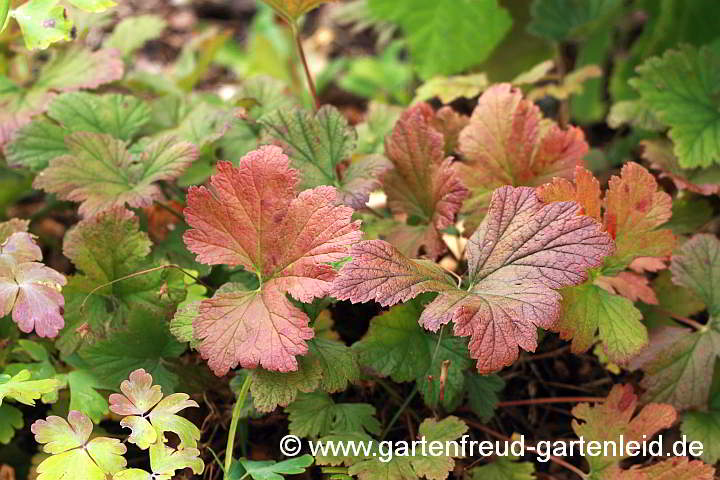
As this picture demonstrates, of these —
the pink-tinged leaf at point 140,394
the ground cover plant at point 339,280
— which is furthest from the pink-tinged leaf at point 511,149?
the pink-tinged leaf at point 140,394

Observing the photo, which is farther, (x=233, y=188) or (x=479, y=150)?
(x=479, y=150)

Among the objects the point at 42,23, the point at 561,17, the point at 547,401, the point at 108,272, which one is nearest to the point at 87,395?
the point at 108,272

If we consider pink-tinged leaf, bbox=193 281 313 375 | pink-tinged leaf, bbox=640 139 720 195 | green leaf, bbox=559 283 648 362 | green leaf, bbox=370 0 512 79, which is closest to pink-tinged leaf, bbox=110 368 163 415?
pink-tinged leaf, bbox=193 281 313 375

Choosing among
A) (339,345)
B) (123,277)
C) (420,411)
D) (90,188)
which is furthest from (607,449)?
(90,188)

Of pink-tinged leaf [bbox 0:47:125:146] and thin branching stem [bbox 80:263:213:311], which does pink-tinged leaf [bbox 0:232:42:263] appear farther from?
pink-tinged leaf [bbox 0:47:125:146]

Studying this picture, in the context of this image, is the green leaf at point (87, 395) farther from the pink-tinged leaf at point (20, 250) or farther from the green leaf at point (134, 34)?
the green leaf at point (134, 34)

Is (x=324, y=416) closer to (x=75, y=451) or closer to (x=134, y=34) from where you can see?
(x=75, y=451)

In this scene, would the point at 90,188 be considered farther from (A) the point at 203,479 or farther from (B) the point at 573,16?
(B) the point at 573,16
